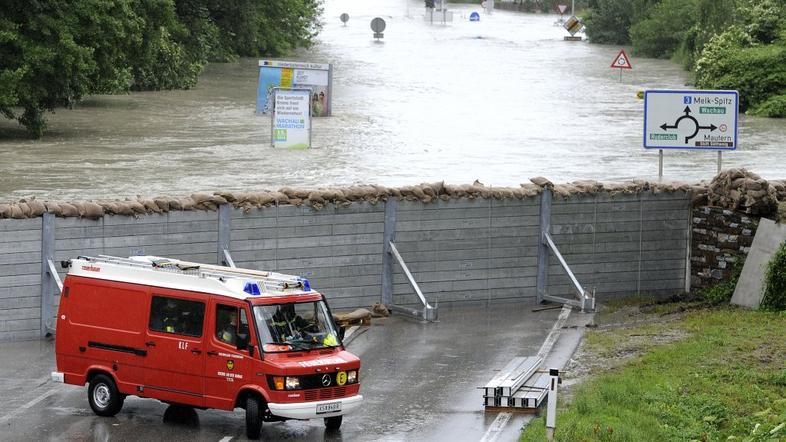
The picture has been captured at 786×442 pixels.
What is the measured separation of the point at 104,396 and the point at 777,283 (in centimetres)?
1209

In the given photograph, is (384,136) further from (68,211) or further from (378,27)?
(378,27)

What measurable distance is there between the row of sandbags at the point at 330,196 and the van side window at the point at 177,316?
211 inches

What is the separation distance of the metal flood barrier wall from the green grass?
3.50m

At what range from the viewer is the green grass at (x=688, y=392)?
14.7m

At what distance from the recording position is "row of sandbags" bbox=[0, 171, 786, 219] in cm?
2069

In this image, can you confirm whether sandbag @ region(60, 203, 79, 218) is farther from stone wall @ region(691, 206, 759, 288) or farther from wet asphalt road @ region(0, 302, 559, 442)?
stone wall @ region(691, 206, 759, 288)

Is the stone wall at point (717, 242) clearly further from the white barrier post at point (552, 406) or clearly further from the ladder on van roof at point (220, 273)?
the white barrier post at point (552, 406)

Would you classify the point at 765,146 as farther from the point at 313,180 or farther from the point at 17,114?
the point at 17,114

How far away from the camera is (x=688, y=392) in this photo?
16516mm

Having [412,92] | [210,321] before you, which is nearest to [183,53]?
[412,92]

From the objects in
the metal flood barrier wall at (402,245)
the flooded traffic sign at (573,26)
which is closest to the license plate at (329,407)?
the metal flood barrier wall at (402,245)

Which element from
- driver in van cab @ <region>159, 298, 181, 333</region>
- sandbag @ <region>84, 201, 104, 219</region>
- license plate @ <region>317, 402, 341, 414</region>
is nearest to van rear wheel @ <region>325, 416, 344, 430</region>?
license plate @ <region>317, 402, 341, 414</region>

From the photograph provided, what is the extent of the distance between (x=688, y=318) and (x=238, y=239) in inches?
292

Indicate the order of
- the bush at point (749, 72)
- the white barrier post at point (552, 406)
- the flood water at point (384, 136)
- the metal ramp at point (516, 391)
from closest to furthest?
the white barrier post at point (552, 406) < the metal ramp at point (516, 391) < the flood water at point (384, 136) < the bush at point (749, 72)
